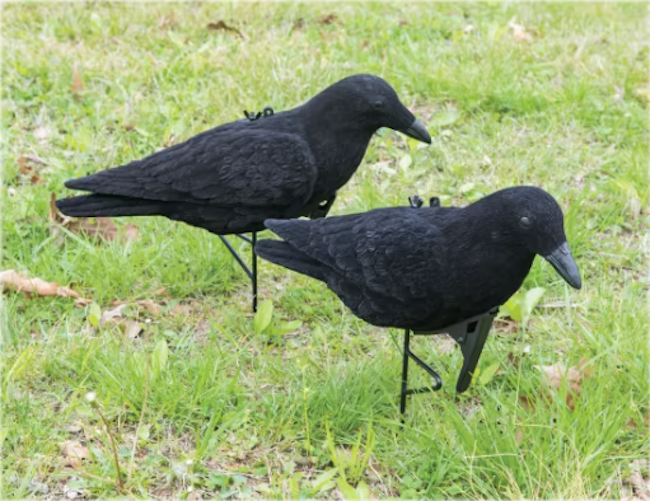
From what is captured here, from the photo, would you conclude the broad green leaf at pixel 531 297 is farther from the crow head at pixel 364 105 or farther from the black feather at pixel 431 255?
the crow head at pixel 364 105

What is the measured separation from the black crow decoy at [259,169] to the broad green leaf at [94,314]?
537 millimetres

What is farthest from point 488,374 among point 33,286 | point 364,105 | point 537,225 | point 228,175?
point 33,286

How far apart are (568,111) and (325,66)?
1910mm

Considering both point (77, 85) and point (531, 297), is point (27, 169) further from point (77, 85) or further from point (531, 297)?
point (531, 297)

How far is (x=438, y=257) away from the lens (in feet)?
9.37

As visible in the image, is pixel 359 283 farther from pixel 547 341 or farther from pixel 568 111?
pixel 568 111

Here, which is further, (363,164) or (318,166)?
(363,164)

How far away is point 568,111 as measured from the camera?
5648 mm

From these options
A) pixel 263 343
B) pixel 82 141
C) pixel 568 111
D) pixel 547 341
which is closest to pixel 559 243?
pixel 547 341

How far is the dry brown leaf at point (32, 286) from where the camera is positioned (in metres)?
3.96

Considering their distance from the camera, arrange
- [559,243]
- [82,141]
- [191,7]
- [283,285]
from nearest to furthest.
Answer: [559,243], [283,285], [82,141], [191,7]

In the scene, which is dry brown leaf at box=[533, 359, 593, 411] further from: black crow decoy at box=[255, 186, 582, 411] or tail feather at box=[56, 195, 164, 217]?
tail feather at box=[56, 195, 164, 217]

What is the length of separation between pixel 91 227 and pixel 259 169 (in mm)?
1535

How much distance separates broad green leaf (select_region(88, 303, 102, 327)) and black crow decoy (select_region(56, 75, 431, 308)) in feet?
1.76
